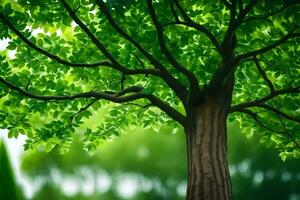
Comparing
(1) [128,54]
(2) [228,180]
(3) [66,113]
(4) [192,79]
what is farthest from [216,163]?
(3) [66,113]

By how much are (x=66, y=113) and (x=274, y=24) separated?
4.28 m

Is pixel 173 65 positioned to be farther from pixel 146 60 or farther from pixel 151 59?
pixel 146 60

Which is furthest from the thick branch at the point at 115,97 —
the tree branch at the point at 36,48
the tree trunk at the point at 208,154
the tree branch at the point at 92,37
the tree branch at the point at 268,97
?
the tree branch at the point at 268,97

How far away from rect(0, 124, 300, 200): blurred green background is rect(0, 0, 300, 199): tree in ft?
91.9

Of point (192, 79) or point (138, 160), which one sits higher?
point (138, 160)

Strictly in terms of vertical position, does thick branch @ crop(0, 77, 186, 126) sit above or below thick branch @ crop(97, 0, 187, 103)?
below

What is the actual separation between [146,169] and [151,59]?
38.0 meters

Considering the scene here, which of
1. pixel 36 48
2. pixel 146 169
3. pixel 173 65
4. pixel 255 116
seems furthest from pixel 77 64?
pixel 146 169

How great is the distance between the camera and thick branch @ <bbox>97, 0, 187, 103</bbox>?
6.69 m

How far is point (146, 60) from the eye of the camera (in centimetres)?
857

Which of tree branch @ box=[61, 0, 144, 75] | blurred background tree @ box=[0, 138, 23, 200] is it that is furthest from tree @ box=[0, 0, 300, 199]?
blurred background tree @ box=[0, 138, 23, 200]

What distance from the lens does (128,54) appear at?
26.9ft

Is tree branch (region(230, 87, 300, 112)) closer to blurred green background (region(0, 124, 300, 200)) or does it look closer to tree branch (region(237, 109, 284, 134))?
tree branch (region(237, 109, 284, 134))

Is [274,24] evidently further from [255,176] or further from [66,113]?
[255,176]
